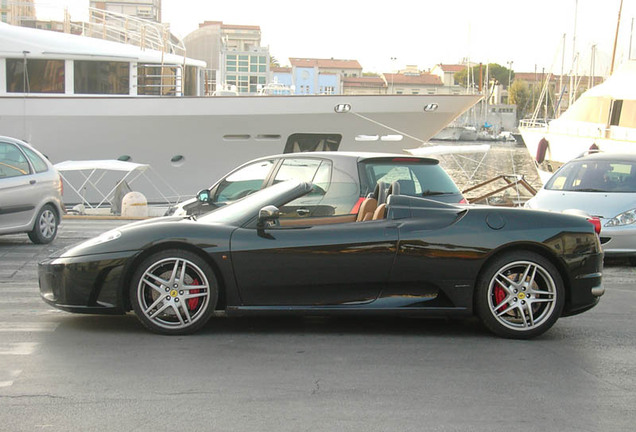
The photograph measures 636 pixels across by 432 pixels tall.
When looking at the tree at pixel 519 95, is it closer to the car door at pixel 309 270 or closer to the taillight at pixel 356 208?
the taillight at pixel 356 208

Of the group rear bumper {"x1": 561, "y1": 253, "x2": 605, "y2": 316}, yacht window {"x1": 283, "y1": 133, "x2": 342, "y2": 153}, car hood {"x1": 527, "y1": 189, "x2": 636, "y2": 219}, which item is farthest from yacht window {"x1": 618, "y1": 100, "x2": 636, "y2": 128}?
rear bumper {"x1": 561, "y1": 253, "x2": 605, "y2": 316}

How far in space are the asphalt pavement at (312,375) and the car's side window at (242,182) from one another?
4414mm

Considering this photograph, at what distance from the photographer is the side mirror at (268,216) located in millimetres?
6188

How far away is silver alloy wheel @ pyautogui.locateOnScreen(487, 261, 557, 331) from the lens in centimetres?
626

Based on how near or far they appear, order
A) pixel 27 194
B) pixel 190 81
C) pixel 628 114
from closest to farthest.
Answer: pixel 27 194 < pixel 190 81 < pixel 628 114

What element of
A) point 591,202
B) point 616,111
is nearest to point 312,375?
point 591,202

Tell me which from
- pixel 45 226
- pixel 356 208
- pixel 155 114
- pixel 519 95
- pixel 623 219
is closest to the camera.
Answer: pixel 356 208

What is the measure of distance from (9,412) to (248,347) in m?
1.85

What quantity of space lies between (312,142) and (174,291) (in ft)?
64.6

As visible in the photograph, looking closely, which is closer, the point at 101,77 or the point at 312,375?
the point at 312,375

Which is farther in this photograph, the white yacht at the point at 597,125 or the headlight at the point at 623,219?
the white yacht at the point at 597,125

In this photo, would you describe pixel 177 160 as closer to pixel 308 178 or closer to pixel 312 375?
pixel 308 178

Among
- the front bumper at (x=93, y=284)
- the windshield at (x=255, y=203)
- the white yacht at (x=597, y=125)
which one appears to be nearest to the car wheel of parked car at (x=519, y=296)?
the windshield at (x=255, y=203)

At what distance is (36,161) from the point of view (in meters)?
12.1
